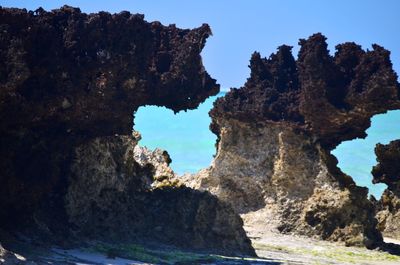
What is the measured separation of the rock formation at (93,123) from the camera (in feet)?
53.2

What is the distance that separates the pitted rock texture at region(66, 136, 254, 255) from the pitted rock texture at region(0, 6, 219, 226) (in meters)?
1.00

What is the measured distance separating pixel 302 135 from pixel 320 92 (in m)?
2.97

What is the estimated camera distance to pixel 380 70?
1129 inches

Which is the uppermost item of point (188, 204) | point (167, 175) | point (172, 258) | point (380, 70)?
point (380, 70)

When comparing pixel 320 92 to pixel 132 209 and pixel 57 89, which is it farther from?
pixel 57 89

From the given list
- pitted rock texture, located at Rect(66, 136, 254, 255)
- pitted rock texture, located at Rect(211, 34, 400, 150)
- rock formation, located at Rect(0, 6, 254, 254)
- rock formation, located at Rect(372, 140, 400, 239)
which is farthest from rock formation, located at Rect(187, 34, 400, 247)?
pitted rock texture, located at Rect(66, 136, 254, 255)

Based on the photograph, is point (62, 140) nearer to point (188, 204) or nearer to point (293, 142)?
point (188, 204)

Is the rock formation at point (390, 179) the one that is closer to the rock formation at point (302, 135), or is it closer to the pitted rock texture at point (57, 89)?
the rock formation at point (302, 135)

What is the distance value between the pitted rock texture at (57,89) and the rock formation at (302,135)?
11994 mm

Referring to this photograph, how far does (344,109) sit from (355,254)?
331 inches

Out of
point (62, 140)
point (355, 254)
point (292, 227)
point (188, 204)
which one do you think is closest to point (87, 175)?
point (62, 140)

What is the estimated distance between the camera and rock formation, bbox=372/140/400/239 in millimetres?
32875

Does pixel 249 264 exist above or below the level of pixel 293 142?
below

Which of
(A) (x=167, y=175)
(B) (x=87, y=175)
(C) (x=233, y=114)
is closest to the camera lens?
(B) (x=87, y=175)
